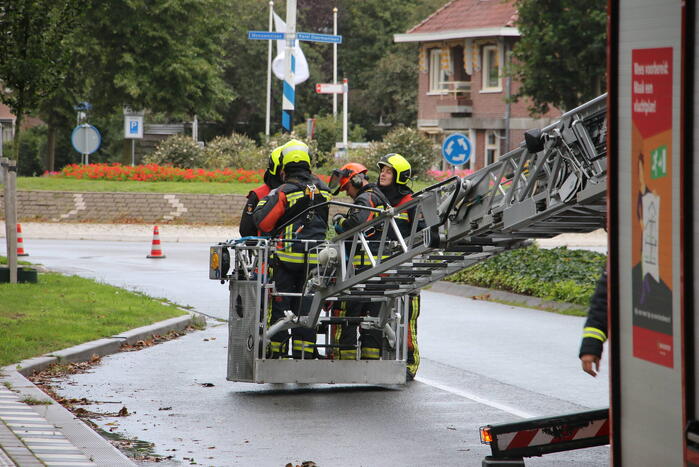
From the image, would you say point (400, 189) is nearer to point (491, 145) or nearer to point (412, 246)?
point (412, 246)

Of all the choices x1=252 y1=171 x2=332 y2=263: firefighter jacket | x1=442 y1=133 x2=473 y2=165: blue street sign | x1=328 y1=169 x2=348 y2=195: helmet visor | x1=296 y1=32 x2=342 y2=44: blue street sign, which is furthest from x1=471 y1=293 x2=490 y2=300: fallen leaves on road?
x1=296 y1=32 x2=342 y2=44: blue street sign

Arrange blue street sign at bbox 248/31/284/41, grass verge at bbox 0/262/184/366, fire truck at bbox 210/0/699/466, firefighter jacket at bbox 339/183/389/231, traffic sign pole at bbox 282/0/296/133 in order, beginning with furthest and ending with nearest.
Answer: traffic sign pole at bbox 282/0/296/133
blue street sign at bbox 248/31/284/41
grass verge at bbox 0/262/184/366
firefighter jacket at bbox 339/183/389/231
fire truck at bbox 210/0/699/466

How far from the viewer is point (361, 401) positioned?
9.34 meters

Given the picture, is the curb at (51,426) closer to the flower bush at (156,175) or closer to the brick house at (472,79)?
the flower bush at (156,175)

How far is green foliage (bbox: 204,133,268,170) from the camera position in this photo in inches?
1522

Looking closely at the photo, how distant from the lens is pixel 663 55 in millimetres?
3916

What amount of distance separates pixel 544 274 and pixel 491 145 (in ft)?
120

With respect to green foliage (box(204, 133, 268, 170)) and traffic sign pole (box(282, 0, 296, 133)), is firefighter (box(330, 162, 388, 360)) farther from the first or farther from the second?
green foliage (box(204, 133, 268, 170))

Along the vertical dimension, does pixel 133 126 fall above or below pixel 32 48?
above

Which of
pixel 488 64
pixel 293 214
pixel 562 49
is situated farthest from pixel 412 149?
pixel 293 214

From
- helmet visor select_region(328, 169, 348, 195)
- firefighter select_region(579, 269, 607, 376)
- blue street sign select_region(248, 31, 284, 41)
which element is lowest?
firefighter select_region(579, 269, 607, 376)

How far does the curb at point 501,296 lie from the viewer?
15.7 metres

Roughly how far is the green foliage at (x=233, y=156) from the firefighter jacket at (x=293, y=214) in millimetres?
28133

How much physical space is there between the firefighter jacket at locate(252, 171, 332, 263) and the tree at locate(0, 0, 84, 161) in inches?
277
